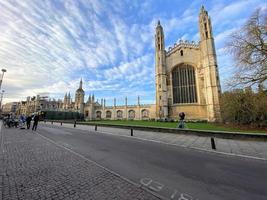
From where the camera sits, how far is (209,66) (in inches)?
1464

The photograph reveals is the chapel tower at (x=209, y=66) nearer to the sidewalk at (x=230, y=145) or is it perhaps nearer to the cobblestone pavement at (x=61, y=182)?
the sidewalk at (x=230, y=145)

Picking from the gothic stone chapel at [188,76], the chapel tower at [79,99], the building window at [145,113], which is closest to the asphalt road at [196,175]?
the gothic stone chapel at [188,76]

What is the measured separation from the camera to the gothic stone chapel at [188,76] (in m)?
37.3

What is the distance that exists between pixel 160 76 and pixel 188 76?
8.07 m

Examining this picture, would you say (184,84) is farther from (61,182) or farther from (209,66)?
(61,182)

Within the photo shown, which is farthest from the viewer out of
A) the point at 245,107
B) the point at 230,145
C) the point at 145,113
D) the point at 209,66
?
the point at 145,113

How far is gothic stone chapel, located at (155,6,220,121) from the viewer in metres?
37.3

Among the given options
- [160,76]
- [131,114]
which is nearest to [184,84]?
[160,76]

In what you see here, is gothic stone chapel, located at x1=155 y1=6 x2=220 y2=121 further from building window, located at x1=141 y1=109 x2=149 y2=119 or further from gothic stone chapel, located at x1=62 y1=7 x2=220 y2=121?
building window, located at x1=141 y1=109 x2=149 y2=119

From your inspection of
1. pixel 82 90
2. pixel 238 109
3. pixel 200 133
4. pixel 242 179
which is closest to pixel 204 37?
pixel 238 109

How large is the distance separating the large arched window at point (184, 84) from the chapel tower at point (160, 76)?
3.49 meters

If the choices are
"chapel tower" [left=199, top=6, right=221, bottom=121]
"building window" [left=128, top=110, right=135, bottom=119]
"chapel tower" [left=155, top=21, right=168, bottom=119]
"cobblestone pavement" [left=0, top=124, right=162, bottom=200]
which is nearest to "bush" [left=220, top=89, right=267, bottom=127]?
"chapel tower" [left=199, top=6, right=221, bottom=121]

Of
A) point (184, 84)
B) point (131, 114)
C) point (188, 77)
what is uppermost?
point (188, 77)

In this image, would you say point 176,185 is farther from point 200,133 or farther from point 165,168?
point 200,133
